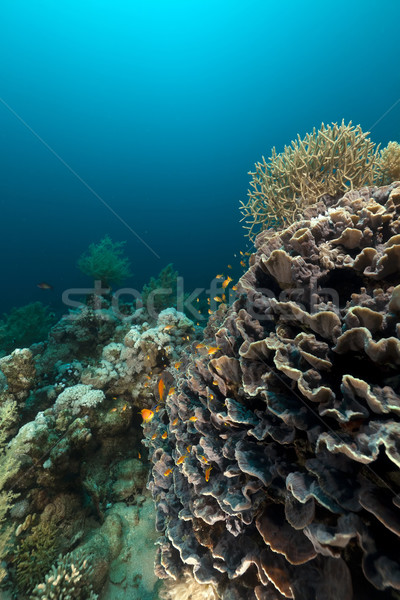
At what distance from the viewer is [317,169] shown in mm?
4730

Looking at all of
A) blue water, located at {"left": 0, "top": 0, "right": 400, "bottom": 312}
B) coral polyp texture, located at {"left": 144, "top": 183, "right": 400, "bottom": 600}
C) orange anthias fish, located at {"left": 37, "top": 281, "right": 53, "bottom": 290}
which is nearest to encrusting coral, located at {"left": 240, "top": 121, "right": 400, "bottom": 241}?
coral polyp texture, located at {"left": 144, "top": 183, "right": 400, "bottom": 600}

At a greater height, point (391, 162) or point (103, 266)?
point (391, 162)

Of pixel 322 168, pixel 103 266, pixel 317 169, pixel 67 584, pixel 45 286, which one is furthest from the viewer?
pixel 103 266

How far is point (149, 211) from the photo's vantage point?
314 ft

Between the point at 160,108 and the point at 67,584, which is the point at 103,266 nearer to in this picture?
the point at 67,584

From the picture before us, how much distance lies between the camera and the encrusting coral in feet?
14.6

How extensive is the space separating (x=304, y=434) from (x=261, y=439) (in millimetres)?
345

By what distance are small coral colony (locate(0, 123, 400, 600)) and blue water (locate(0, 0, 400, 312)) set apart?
5430cm

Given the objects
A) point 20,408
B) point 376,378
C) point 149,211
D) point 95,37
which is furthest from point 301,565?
point 95,37

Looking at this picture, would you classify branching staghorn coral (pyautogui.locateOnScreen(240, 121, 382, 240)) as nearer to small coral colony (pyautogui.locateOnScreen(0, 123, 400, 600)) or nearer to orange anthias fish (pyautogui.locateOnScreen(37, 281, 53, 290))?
small coral colony (pyautogui.locateOnScreen(0, 123, 400, 600))

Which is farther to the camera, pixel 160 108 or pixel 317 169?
pixel 160 108

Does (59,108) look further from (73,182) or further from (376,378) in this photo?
(376,378)

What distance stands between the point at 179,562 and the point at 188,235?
3420 inches

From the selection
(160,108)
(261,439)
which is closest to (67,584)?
(261,439)
